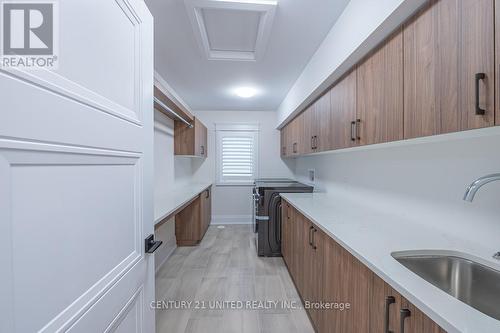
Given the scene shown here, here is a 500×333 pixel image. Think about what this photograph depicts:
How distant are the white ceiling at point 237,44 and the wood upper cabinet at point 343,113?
0.48 metres

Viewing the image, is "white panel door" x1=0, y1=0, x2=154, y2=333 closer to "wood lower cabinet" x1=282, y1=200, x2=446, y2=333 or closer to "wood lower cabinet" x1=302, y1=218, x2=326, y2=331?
"wood lower cabinet" x1=282, y1=200, x2=446, y2=333

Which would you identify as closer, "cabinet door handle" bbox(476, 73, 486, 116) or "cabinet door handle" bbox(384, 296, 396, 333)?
"cabinet door handle" bbox(476, 73, 486, 116)

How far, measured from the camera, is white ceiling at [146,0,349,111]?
1.72 meters

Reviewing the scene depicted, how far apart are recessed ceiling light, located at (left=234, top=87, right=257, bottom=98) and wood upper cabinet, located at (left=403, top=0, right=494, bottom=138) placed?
8.20 feet

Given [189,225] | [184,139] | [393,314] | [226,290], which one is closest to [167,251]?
[189,225]

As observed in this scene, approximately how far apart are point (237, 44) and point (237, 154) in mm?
2864

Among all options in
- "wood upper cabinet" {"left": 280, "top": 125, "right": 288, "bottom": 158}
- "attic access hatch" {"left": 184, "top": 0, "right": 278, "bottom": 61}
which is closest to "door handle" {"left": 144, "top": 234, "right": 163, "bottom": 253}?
"attic access hatch" {"left": 184, "top": 0, "right": 278, "bottom": 61}

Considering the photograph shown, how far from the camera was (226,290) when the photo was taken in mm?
2404

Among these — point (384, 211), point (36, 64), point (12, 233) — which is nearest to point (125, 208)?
point (12, 233)

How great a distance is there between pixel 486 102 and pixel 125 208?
132 centimetres

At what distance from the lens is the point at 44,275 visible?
1.74ft

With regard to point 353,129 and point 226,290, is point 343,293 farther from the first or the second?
point 226,290

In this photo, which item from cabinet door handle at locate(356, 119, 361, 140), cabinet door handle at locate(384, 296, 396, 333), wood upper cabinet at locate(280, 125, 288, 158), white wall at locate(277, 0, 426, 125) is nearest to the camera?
cabinet door handle at locate(384, 296, 396, 333)

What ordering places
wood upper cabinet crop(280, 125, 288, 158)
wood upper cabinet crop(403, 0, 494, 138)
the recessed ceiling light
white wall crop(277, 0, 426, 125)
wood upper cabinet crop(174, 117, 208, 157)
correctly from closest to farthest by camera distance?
wood upper cabinet crop(403, 0, 494, 138)
white wall crop(277, 0, 426, 125)
the recessed ceiling light
wood upper cabinet crop(174, 117, 208, 157)
wood upper cabinet crop(280, 125, 288, 158)
